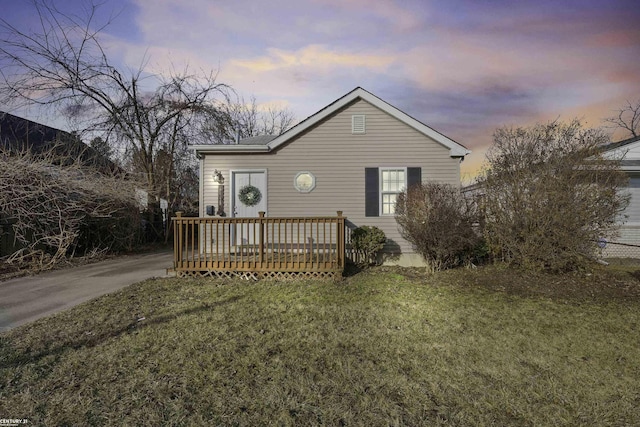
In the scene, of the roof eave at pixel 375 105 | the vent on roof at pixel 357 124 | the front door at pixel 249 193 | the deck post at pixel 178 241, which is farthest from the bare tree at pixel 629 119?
the deck post at pixel 178 241

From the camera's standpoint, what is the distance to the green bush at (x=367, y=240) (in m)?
7.85

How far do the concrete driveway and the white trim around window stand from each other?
5.73 m

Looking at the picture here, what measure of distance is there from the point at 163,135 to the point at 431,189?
539 inches

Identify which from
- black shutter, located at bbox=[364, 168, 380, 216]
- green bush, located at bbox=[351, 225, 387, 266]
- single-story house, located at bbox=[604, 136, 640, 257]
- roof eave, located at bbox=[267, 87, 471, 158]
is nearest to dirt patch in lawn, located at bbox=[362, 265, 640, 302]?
green bush, located at bbox=[351, 225, 387, 266]

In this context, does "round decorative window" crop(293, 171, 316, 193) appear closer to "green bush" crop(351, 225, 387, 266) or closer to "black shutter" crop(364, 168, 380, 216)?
"black shutter" crop(364, 168, 380, 216)

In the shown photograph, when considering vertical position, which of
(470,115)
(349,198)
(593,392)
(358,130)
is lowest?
(593,392)

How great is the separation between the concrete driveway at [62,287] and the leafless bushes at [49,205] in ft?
3.05

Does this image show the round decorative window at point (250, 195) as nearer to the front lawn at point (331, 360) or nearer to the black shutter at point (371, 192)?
the black shutter at point (371, 192)

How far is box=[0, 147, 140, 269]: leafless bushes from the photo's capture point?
24.5ft

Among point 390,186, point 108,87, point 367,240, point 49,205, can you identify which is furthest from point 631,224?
point 108,87

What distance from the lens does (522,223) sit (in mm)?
6441

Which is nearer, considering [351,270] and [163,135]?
[351,270]

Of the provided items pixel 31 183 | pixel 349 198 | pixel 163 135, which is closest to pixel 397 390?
pixel 349 198

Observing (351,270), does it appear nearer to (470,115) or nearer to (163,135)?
(470,115)
